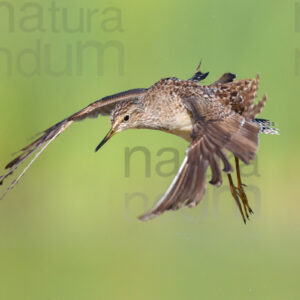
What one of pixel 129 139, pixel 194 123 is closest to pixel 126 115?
pixel 194 123

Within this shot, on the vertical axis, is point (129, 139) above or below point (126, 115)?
below

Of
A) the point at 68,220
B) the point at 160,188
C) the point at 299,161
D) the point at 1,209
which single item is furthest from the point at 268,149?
the point at 1,209

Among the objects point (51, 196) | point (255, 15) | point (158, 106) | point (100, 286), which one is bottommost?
point (100, 286)

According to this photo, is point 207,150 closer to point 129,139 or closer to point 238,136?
point 238,136

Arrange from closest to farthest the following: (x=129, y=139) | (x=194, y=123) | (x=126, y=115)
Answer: (x=194, y=123) < (x=126, y=115) < (x=129, y=139)

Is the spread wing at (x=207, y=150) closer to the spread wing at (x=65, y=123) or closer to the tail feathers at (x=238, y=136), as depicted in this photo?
the tail feathers at (x=238, y=136)

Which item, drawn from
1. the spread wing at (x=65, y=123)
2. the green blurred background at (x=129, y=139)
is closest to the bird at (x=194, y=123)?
the spread wing at (x=65, y=123)

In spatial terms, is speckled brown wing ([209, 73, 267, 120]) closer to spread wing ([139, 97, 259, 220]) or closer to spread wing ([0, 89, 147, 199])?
spread wing ([139, 97, 259, 220])

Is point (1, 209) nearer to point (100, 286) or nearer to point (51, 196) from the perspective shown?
point (51, 196)
